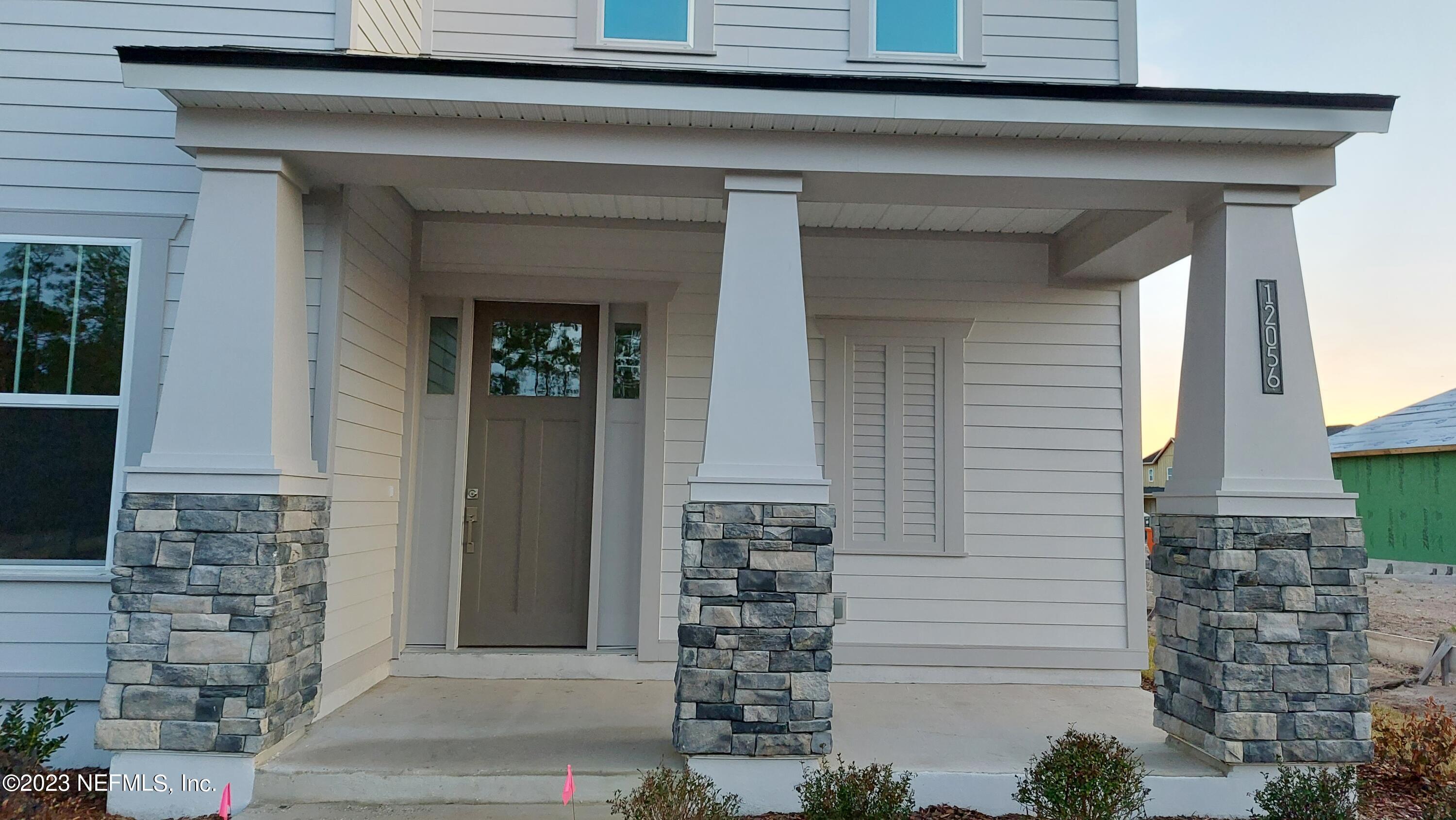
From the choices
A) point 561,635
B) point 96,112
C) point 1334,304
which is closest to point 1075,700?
point 561,635

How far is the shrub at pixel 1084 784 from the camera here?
11.2 ft

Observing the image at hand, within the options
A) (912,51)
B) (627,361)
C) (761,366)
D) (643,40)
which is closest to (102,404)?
(627,361)

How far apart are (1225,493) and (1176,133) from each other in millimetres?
1713

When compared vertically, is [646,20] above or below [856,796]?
above

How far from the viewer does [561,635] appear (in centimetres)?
602

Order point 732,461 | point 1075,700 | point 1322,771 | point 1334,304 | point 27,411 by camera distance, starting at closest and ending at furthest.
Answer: point 1322,771
point 732,461
point 27,411
point 1075,700
point 1334,304

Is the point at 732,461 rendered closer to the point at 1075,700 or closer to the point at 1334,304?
the point at 1075,700

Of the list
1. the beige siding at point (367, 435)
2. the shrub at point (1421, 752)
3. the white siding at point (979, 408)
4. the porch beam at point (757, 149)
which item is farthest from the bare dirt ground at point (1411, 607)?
the beige siding at point (367, 435)

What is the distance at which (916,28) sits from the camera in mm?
5898

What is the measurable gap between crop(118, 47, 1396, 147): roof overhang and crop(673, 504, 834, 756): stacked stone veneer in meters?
1.85

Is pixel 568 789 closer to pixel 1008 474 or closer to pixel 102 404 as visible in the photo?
pixel 102 404

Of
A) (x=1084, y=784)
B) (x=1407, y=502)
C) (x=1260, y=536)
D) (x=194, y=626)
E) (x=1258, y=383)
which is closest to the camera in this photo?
(x=1084, y=784)

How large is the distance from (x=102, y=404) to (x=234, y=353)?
1166 mm

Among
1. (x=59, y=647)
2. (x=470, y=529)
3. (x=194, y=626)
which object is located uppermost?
(x=470, y=529)
